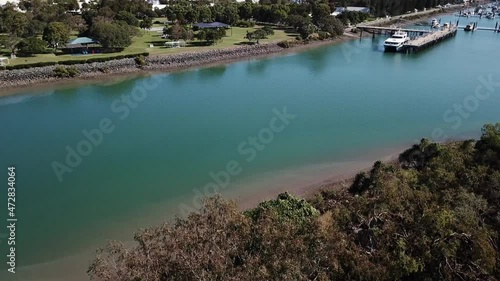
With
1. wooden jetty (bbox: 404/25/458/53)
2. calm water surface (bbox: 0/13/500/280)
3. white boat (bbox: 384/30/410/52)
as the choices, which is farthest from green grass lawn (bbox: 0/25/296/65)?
wooden jetty (bbox: 404/25/458/53)

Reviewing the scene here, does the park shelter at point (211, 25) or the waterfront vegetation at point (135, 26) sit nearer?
the waterfront vegetation at point (135, 26)

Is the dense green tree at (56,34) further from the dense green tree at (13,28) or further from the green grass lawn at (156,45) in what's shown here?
the dense green tree at (13,28)

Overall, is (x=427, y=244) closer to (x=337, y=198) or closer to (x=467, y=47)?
(x=337, y=198)

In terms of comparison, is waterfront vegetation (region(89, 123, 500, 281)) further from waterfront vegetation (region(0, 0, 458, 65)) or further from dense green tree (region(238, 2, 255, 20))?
dense green tree (region(238, 2, 255, 20))

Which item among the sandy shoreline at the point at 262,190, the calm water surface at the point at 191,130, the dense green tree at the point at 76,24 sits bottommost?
the sandy shoreline at the point at 262,190

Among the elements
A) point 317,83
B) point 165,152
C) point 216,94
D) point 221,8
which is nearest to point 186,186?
point 165,152

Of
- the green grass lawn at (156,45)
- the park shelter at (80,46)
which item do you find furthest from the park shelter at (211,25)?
the park shelter at (80,46)
